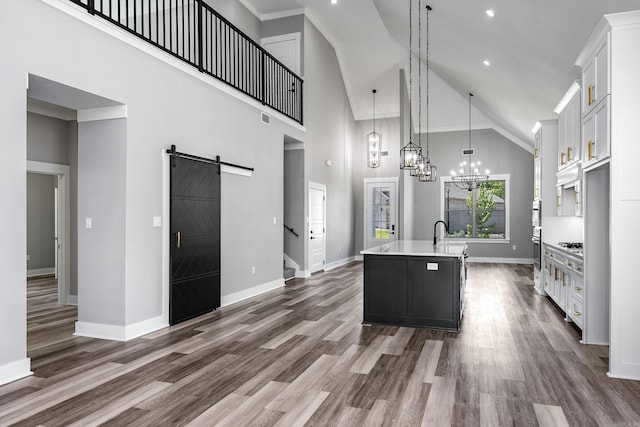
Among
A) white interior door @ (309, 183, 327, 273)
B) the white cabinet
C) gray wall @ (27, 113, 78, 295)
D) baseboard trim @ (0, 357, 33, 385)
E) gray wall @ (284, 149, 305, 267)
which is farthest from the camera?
white interior door @ (309, 183, 327, 273)

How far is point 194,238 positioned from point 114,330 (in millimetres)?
1384

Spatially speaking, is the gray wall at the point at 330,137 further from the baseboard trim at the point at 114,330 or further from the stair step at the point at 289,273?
the baseboard trim at the point at 114,330

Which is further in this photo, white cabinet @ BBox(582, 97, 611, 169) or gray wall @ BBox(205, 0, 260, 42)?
gray wall @ BBox(205, 0, 260, 42)

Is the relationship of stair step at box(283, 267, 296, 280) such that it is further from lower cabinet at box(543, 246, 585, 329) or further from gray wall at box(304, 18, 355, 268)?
lower cabinet at box(543, 246, 585, 329)

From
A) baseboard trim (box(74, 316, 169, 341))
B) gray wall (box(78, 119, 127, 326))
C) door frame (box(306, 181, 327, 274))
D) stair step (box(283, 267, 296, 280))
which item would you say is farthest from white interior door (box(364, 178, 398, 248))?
gray wall (box(78, 119, 127, 326))

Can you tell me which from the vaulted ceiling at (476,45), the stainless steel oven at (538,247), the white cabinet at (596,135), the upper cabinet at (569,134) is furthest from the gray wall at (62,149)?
the stainless steel oven at (538,247)

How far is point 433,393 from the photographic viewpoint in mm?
3068

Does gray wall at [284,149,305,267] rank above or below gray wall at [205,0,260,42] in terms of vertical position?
below

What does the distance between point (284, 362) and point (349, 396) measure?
891 millimetres

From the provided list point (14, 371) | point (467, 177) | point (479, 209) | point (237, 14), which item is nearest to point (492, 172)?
point (467, 177)

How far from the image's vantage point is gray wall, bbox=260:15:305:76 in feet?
28.3

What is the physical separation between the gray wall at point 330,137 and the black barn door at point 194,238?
11.4 feet

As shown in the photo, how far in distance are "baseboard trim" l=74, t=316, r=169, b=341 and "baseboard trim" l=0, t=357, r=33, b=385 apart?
3.26 ft

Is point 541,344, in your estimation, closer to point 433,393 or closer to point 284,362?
point 433,393
